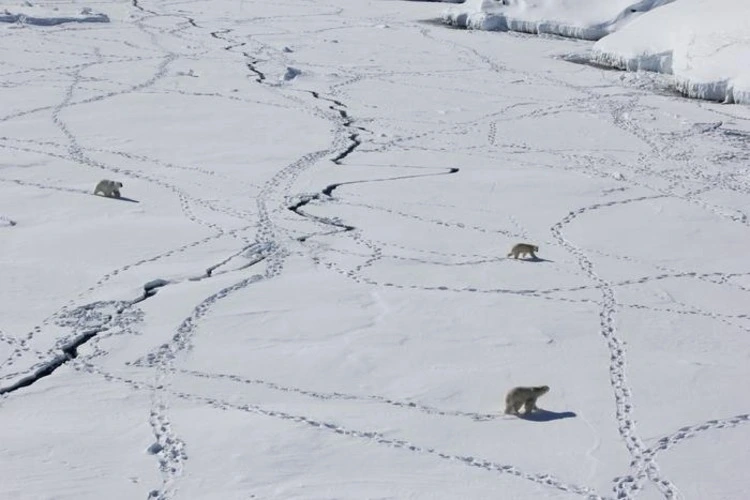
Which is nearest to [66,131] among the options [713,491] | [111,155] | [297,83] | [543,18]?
[111,155]

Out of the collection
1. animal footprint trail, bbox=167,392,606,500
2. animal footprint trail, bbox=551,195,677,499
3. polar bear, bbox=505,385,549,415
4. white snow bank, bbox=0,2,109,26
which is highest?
white snow bank, bbox=0,2,109,26

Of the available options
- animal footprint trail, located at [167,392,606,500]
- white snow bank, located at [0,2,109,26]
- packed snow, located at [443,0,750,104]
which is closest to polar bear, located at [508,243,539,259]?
animal footprint trail, located at [167,392,606,500]

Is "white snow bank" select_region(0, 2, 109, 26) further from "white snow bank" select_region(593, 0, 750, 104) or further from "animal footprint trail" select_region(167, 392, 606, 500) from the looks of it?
"animal footprint trail" select_region(167, 392, 606, 500)

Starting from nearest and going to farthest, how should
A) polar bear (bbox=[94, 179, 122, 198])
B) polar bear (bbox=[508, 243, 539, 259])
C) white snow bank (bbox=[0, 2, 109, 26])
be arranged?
polar bear (bbox=[508, 243, 539, 259]), polar bear (bbox=[94, 179, 122, 198]), white snow bank (bbox=[0, 2, 109, 26])

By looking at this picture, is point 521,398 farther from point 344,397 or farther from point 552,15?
point 552,15

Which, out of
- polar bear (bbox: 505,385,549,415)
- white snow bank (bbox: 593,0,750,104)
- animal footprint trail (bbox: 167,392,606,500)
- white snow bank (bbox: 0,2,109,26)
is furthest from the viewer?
white snow bank (bbox: 0,2,109,26)

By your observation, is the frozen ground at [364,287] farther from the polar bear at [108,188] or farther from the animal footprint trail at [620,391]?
the polar bear at [108,188]
